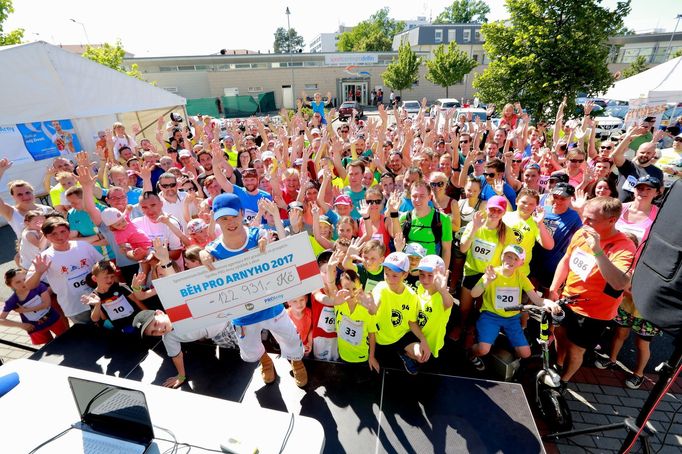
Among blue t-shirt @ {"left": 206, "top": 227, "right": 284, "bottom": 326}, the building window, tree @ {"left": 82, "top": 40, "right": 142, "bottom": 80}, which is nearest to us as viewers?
blue t-shirt @ {"left": 206, "top": 227, "right": 284, "bottom": 326}

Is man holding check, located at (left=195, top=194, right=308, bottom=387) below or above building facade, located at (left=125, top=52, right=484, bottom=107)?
below

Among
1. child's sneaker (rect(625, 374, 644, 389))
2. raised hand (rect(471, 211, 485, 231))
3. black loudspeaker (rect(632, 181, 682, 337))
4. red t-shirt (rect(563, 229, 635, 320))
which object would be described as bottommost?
child's sneaker (rect(625, 374, 644, 389))

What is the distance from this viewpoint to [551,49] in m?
10.2

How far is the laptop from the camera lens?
5.51 feet

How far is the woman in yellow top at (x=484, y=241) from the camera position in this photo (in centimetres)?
365

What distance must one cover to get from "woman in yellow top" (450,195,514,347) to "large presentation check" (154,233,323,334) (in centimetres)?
195

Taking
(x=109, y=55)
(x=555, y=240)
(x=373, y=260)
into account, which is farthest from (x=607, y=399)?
(x=109, y=55)

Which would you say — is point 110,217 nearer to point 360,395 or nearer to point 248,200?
point 248,200

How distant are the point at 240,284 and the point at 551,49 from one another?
1212cm

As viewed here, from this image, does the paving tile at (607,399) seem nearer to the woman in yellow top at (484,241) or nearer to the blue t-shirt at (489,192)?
the woman in yellow top at (484,241)

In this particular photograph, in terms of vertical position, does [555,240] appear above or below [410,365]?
above

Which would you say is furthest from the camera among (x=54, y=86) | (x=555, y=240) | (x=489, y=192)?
(x=54, y=86)

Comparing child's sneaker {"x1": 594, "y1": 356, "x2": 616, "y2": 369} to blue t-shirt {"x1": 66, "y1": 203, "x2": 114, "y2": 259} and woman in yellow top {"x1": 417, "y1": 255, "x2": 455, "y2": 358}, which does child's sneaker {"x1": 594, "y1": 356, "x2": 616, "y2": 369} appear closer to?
woman in yellow top {"x1": 417, "y1": 255, "x2": 455, "y2": 358}

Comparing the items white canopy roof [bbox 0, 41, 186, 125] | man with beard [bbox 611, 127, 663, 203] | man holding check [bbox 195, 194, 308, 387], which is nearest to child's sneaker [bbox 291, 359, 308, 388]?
man holding check [bbox 195, 194, 308, 387]
